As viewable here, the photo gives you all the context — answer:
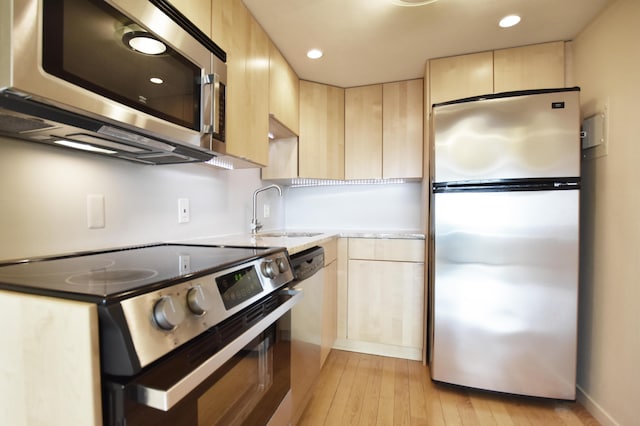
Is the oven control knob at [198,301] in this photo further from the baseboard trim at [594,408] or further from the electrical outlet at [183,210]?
the baseboard trim at [594,408]

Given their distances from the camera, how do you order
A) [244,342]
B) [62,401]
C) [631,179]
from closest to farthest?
[62,401], [244,342], [631,179]

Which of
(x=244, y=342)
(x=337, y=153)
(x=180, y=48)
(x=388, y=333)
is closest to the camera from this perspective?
(x=244, y=342)

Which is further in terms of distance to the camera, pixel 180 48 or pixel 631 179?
pixel 631 179

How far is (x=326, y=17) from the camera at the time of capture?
1626mm

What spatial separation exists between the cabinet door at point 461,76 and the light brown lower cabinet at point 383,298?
1076mm

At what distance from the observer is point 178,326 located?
1.93ft

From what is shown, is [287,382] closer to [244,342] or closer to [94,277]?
[244,342]

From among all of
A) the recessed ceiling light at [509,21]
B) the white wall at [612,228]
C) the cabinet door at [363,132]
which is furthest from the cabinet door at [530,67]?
the cabinet door at [363,132]

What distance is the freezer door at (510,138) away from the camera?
5.12 ft

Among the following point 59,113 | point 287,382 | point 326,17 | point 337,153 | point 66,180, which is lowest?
point 287,382

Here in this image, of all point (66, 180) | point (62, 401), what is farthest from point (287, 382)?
point (66, 180)

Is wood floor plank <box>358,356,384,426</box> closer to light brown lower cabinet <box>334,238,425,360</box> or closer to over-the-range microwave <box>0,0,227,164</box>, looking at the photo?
light brown lower cabinet <box>334,238,425,360</box>

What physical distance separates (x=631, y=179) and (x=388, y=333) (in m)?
1.64

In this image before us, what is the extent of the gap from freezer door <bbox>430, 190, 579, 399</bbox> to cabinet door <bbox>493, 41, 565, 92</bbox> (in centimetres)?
80
